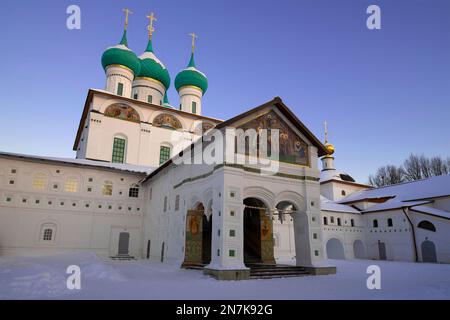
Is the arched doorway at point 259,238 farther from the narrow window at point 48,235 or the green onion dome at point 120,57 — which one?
the green onion dome at point 120,57

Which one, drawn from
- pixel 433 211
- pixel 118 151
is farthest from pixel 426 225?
pixel 118 151

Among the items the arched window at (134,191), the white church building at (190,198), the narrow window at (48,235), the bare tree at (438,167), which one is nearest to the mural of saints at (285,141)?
the white church building at (190,198)

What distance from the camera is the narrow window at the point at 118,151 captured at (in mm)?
28075

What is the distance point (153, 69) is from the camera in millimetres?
33062

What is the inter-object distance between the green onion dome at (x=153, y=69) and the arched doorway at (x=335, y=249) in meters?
23.3

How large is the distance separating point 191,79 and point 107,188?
16.1 metres

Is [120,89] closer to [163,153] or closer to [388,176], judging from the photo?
[163,153]

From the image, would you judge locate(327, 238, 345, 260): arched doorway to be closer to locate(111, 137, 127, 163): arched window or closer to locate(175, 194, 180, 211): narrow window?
locate(175, 194, 180, 211): narrow window

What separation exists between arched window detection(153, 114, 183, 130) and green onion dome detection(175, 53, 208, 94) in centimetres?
479

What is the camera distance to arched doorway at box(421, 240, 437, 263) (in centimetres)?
2315
